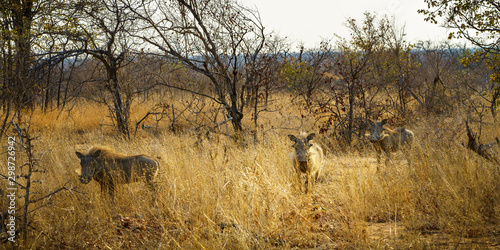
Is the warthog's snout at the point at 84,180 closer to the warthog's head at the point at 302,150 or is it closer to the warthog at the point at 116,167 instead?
the warthog at the point at 116,167

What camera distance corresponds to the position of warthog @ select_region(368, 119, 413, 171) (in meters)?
6.44

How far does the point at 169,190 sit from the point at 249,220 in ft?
3.88

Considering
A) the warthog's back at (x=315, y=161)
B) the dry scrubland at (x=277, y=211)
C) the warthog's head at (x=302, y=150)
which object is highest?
the warthog's head at (x=302, y=150)

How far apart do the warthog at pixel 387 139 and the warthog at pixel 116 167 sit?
12.4ft

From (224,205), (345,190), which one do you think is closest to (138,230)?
(224,205)

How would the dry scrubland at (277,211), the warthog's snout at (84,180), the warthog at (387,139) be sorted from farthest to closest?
the warthog at (387,139), the warthog's snout at (84,180), the dry scrubland at (277,211)

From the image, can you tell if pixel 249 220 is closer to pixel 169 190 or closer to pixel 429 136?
pixel 169 190

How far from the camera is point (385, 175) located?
506cm

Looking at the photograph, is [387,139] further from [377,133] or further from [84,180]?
[84,180]

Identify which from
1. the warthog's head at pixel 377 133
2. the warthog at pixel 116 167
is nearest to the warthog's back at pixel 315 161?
the warthog's head at pixel 377 133

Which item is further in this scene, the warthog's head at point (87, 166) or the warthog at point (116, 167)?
the warthog at point (116, 167)

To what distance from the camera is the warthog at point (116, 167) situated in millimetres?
4258

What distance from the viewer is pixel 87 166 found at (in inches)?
166

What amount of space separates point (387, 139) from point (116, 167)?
4.67 m
